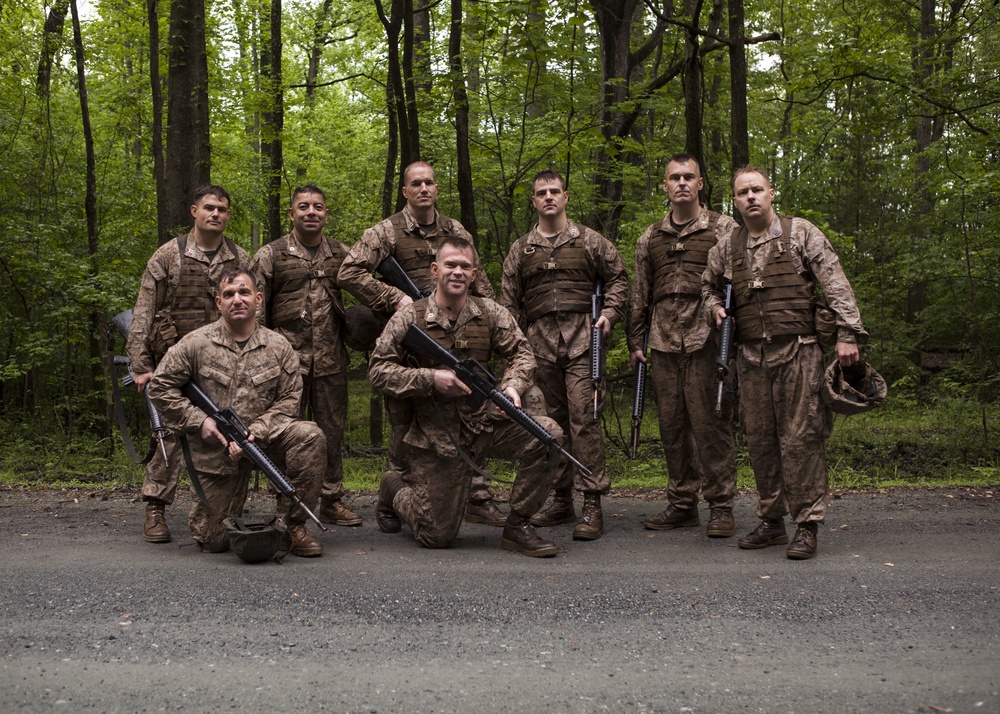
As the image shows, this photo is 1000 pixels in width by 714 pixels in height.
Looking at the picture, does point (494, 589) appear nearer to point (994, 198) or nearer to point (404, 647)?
point (404, 647)

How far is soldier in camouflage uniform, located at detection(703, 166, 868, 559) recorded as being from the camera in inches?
219

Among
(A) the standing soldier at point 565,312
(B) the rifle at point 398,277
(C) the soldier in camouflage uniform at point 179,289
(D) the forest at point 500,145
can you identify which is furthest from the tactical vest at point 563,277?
(D) the forest at point 500,145

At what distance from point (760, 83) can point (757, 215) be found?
15.5 meters

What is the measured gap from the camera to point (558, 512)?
666 cm

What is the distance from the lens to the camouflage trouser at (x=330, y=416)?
679cm

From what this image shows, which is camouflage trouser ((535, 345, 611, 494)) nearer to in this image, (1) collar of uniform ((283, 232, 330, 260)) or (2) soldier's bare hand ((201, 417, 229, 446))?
(1) collar of uniform ((283, 232, 330, 260))

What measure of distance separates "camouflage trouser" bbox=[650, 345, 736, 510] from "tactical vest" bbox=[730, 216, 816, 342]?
49cm

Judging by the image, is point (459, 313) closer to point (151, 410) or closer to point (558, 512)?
point (558, 512)

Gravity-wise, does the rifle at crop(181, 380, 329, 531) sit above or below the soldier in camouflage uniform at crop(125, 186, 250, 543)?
below

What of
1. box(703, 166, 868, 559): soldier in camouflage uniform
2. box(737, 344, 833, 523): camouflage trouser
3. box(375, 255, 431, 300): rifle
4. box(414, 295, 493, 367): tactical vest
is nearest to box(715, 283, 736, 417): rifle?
box(703, 166, 868, 559): soldier in camouflage uniform

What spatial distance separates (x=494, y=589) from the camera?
187 inches

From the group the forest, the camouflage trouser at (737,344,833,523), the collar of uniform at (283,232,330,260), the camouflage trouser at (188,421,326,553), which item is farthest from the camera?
the forest

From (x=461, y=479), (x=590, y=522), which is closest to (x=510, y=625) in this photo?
(x=461, y=479)

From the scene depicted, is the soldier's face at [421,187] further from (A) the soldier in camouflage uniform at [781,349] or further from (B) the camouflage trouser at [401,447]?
(A) the soldier in camouflage uniform at [781,349]
